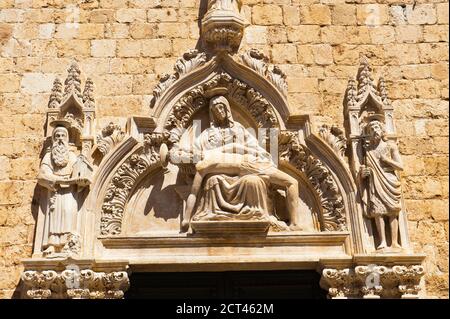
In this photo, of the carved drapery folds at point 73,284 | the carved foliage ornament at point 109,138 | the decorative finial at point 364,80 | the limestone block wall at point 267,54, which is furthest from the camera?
the decorative finial at point 364,80

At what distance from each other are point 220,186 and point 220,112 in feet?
2.70

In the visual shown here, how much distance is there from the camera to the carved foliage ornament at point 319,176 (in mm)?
6562

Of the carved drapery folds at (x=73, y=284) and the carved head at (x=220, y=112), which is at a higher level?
the carved head at (x=220, y=112)

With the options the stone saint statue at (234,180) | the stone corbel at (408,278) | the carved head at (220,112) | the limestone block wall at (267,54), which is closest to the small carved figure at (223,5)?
the limestone block wall at (267,54)

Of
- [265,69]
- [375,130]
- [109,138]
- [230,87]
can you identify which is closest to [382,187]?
[375,130]

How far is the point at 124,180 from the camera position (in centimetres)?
670

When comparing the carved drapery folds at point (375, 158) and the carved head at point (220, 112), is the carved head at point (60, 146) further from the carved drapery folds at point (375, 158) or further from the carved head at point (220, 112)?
the carved drapery folds at point (375, 158)

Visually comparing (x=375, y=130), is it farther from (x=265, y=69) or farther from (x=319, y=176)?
(x=265, y=69)

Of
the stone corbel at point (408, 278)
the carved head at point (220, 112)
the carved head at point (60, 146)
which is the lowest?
the stone corbel at point (408, 278)

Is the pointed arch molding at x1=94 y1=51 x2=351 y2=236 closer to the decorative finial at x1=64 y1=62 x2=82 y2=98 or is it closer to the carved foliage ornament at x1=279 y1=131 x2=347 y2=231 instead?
the carved foliage ornament at x1=279 y1=131 x2=347 y2=231

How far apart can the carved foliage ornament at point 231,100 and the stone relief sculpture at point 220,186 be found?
11mm

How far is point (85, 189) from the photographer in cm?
652

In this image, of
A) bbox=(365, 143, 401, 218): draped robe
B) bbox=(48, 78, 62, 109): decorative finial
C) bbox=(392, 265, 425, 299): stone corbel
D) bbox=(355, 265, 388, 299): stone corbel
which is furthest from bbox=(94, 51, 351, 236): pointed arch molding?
bbox=(48, 78, 62, 109): decorative finial
